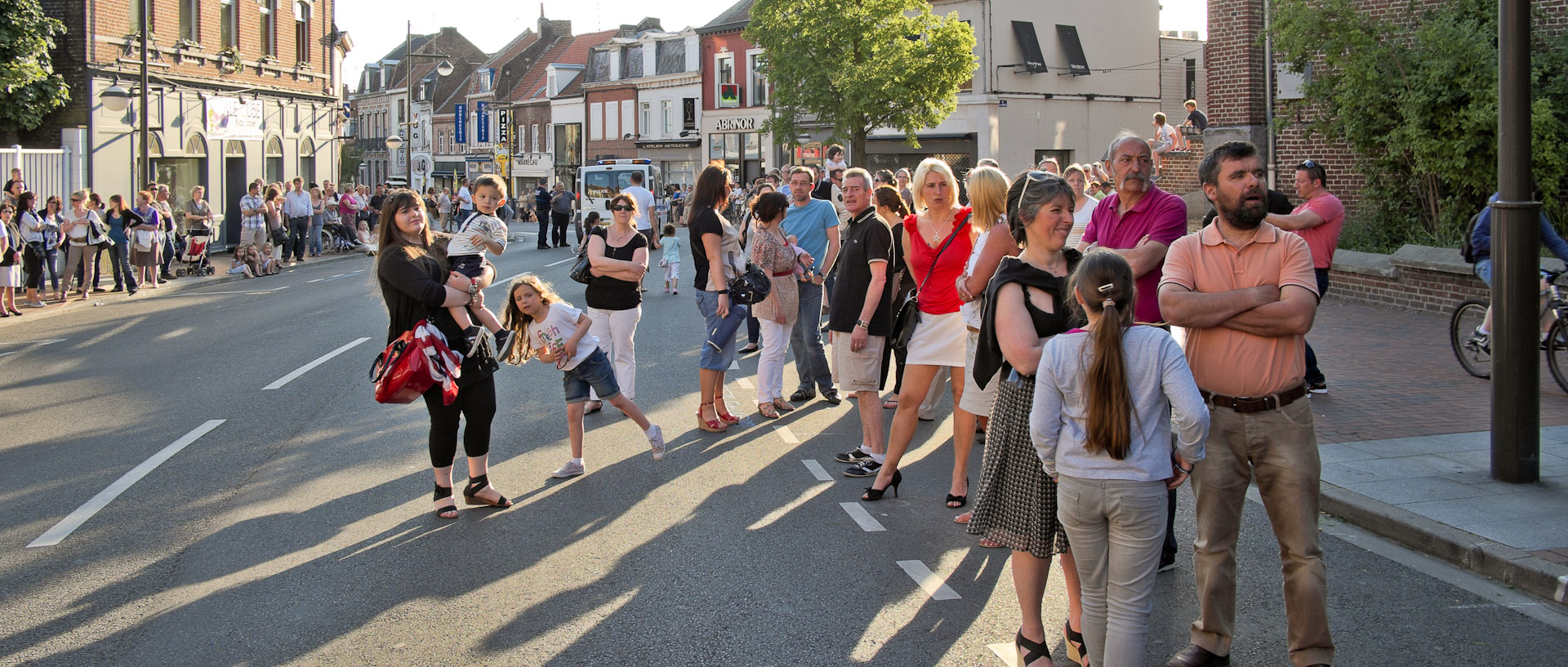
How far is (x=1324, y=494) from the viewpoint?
21.0 feet

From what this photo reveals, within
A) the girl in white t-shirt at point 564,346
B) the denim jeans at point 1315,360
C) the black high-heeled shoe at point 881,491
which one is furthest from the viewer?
the denim jeans at point 1315,360

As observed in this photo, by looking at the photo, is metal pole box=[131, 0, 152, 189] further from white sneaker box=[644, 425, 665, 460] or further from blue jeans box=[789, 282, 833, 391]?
white sneaker box=[644, 425, 665, 460]

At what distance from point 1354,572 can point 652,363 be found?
7.41 meters

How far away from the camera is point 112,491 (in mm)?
6906

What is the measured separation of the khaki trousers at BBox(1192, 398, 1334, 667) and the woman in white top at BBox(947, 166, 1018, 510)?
4.26 ft

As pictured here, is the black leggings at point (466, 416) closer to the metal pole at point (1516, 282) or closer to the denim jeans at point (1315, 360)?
the metal pole at point (1516, 282)

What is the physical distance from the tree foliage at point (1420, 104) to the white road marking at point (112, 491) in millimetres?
13207

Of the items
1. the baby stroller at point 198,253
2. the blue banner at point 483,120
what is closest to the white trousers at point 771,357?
the baby stroller at point 198,253

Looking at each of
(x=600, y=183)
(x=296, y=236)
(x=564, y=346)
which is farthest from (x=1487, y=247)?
(x=600, y=183)

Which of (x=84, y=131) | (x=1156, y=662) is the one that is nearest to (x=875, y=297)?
(x=1156, y=662)

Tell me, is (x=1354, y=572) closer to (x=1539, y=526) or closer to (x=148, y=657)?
(x=1539, y=526)

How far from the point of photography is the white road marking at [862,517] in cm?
617

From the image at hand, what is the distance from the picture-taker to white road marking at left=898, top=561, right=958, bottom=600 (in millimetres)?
5148

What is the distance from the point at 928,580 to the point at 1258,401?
1786mm
